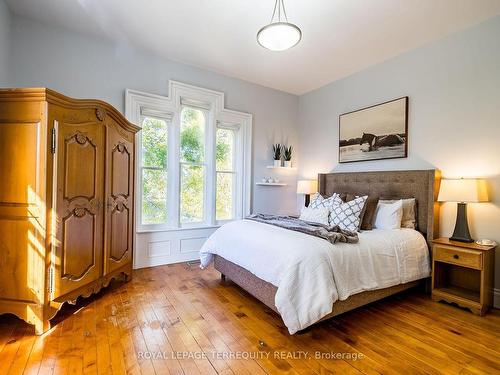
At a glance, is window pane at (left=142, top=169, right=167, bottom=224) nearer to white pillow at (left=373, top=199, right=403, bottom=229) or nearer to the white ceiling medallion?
the white ceiling medallion

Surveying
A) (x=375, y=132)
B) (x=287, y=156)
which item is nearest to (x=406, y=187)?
(x=375, y=132)

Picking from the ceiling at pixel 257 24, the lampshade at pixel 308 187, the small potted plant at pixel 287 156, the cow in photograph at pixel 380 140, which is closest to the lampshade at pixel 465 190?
the cow in photograph at pixel 380 140

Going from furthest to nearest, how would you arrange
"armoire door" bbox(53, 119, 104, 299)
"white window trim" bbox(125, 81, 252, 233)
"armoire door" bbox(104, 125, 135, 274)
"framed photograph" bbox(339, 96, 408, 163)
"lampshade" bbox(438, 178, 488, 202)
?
"white window trim" bbox(125, 81, 252, 233)
"framed photograph" bbox(339, 96, 408, 163)
"armoire door" bbox(104, 125, 135, 274)
"lampshade" bbox(438, 178, 488, 202)
"armoire door" bbox(53, 119, 104, 299)

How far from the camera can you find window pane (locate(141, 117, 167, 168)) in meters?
3.59

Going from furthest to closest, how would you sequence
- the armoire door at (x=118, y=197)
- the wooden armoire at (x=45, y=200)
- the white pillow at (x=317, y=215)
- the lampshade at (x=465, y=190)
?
the white pillow at (x=317, y=215), the armoire door at (x=118, y=197), the lampshade at (x=465, y=190), the wooden armoire at (x=45, y=200)

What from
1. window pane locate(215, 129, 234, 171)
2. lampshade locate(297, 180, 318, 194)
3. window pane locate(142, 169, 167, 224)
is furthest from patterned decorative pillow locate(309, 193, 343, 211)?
window pane locate(142, 169, 167, 224)

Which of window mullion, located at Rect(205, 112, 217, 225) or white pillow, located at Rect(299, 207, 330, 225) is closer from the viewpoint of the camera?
white pillow, located at Rect(299, 207, 330, 225)

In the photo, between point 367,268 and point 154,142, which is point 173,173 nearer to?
point 154,142

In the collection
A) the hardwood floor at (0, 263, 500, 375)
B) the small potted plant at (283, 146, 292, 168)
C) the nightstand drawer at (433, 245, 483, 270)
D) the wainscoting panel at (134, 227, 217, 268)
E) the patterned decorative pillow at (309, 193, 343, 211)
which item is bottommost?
the hardwood floor at (0, 263, 500, 375)

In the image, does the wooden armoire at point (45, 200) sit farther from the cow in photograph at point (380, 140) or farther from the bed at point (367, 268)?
the cow in photograph at point (380, 140)

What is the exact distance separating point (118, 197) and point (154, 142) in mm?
1152

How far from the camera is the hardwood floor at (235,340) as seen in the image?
Answer: 1.66 m

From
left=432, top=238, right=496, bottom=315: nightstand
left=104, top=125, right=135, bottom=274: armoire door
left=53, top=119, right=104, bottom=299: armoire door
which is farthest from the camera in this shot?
left=104, top=125, right=135, bottom=274: armoire door

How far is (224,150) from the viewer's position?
14.1 feet
